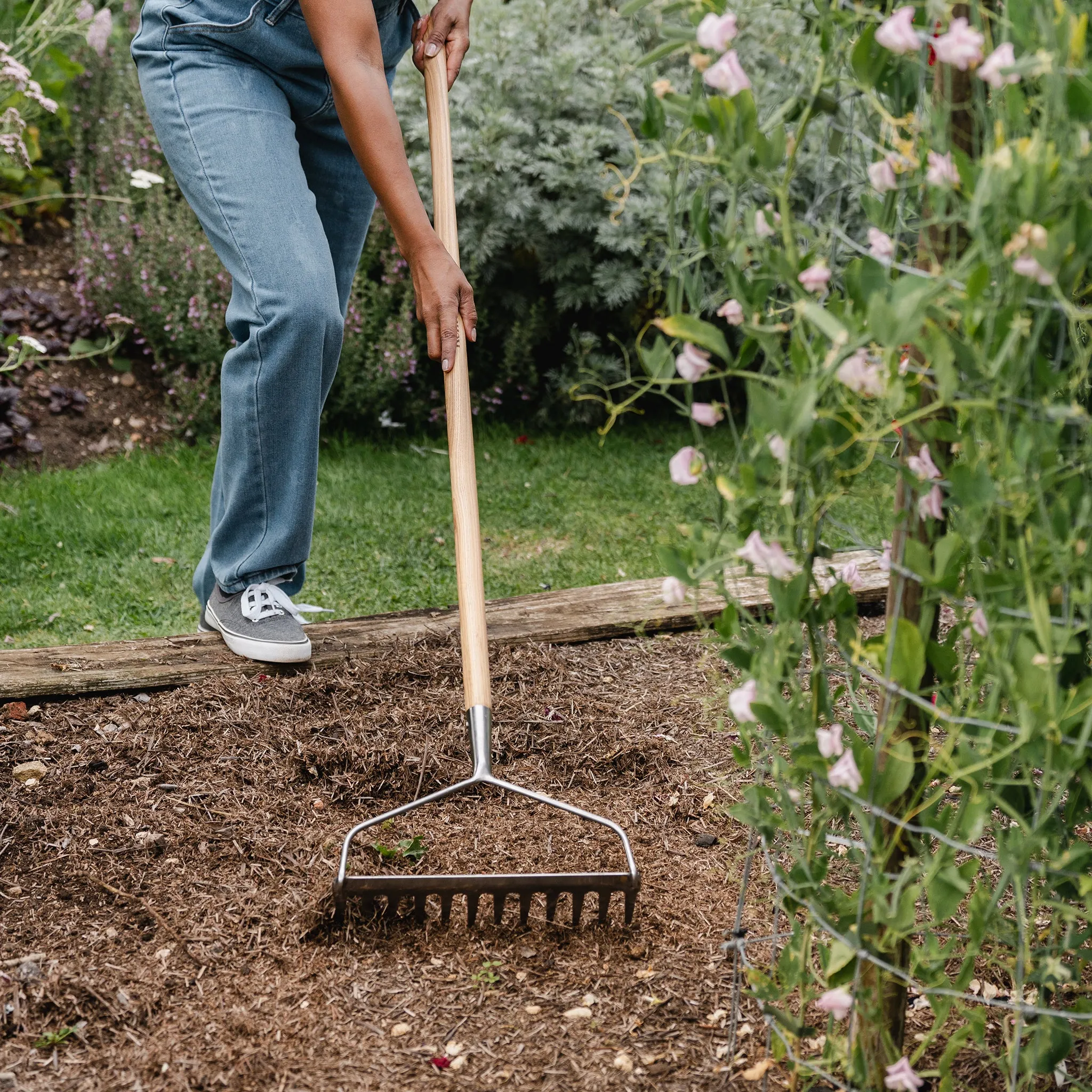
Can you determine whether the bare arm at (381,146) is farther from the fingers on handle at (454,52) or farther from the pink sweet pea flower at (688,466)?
the pink sweet pea flower at (688,466)

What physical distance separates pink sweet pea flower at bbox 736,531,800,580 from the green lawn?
2445mm

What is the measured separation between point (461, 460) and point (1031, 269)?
141cm

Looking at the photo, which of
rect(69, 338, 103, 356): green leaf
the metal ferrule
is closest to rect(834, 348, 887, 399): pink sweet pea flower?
the metal ferrule

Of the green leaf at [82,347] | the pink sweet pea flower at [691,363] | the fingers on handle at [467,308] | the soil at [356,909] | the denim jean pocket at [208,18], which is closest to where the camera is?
the pink sweet pea flower at [691,363]

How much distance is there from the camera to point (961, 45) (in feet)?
3.15

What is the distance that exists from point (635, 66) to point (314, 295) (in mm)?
1360

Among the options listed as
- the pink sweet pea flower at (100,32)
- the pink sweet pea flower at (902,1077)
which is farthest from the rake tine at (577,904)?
the pink sweet pea flower at (100,32)

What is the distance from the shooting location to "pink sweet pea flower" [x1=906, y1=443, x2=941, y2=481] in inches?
47.6

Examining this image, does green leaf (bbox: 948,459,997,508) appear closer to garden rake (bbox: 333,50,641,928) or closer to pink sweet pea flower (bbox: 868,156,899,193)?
pink sweet pea flower (bbox: 868,156,899,193)

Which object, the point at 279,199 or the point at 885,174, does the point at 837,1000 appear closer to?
the point at 885,174

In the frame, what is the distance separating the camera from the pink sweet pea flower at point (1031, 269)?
96 centimetres

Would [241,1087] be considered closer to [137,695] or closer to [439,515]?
[137,695]

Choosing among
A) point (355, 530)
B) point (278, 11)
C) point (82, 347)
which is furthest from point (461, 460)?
point (82, 347)

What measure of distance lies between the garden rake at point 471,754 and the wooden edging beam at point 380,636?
503 mm
